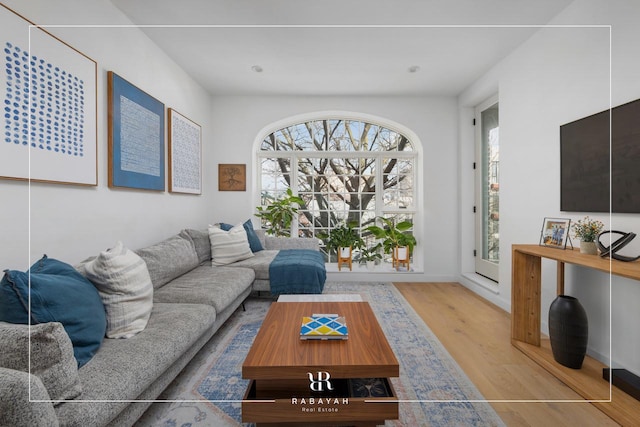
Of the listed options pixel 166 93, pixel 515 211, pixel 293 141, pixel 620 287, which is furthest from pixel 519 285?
pixel 166 93

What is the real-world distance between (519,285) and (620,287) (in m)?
0.56

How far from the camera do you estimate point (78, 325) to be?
130 cm

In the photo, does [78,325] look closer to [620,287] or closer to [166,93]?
[166,93]

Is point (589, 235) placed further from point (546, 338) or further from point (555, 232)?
point (546, 338)

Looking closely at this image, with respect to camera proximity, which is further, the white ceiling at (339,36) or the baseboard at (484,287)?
the baseboard at (484,287)

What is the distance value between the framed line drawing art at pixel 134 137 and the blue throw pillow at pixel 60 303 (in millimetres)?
1038

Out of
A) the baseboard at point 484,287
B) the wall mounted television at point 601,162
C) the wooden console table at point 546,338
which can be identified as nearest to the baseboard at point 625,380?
the wooden console table at point 546,338

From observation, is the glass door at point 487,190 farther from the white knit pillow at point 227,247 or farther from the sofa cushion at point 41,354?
the sofa cushion at point 41,354

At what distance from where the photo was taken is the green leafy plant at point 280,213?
4215 mm

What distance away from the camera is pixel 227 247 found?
3170 millimetres

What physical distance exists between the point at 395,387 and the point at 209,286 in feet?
5.01

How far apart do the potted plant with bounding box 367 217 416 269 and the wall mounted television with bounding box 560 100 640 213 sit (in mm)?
2011

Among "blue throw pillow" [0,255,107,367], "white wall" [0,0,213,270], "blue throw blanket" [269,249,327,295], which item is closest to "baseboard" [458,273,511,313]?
"blue throw blanket" [269,249,327,295]

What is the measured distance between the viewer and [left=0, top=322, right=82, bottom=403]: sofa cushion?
1018 millimetres
